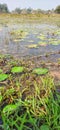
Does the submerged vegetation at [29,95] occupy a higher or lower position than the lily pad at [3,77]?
lower

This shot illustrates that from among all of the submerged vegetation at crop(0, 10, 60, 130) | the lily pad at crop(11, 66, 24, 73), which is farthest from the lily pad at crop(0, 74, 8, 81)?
the lily pad at crop(11, 66, 24, 73)

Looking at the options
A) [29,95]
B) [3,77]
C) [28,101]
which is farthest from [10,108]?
[3,77]

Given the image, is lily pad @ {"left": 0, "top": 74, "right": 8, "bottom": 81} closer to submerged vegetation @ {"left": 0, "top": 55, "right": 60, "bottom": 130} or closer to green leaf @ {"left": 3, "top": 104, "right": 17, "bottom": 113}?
submerged vegetation @ {"left": 0, "top": 55, "right": 60, "bottom": 130}

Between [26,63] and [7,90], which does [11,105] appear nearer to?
[7,90]

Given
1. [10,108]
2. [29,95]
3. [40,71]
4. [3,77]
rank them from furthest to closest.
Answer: [40,71] < [3,77] < [29,95] < [10,108]

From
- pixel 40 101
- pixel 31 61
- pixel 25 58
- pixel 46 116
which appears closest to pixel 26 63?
pixel 31 61

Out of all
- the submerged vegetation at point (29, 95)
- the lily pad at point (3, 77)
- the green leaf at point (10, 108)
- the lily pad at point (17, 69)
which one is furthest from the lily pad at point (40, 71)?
the green leaf at point (10, 108)

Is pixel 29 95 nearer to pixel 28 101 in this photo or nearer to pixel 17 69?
pixel 28 101

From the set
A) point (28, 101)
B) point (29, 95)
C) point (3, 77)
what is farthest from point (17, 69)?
point (28, 101)

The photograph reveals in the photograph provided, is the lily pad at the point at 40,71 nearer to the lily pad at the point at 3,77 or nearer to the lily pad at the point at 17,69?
the lily pad at the point at 17,69

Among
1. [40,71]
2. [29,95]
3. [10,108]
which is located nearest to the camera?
[10,108]

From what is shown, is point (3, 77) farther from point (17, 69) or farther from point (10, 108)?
point (10, 108)

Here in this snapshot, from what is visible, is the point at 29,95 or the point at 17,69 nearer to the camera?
the point at 29,95

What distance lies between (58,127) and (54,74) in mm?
1294
